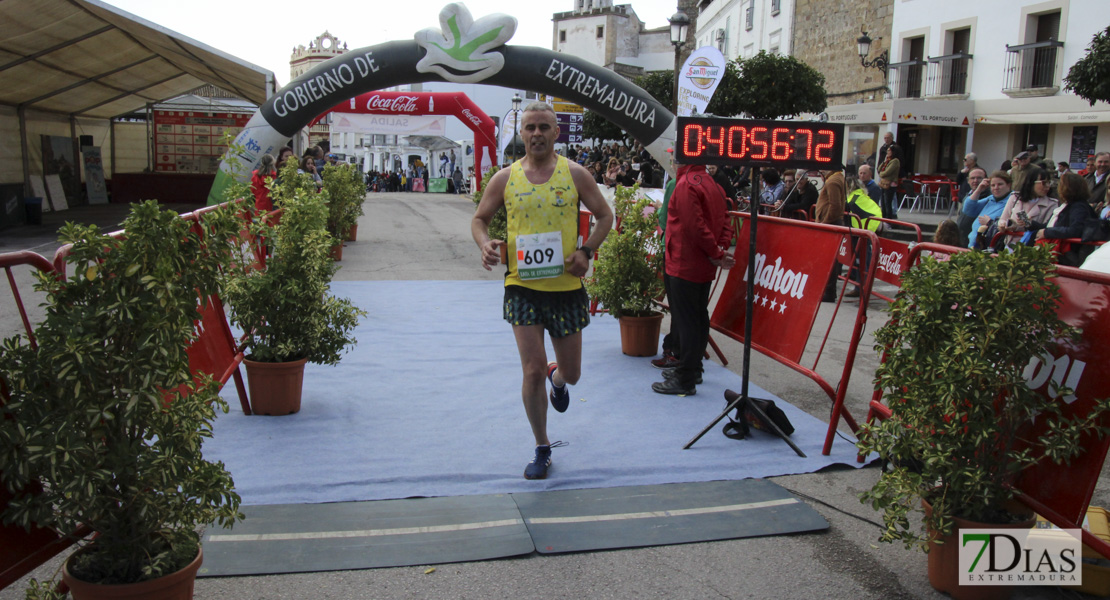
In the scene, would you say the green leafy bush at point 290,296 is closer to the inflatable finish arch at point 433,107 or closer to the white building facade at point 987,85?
the inflatable finish arch at point 433,107

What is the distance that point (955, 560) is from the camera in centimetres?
315

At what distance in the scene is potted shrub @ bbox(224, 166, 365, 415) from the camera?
16.8 feet

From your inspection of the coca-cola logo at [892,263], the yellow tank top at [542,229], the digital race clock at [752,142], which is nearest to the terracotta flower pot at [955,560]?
the yellow tank top at [542,229]

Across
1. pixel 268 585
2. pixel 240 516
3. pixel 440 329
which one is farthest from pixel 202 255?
pixel 440 329

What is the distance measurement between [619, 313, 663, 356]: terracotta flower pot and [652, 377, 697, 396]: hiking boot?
1.07 metres

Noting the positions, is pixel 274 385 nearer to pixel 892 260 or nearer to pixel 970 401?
pixel 970 401

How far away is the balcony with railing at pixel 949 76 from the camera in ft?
76.8

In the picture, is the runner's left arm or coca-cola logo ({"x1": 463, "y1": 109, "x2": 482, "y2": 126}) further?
coca-cola logo ({"x1": 463, "y1": 109, "x2": 482, "y2": 126})

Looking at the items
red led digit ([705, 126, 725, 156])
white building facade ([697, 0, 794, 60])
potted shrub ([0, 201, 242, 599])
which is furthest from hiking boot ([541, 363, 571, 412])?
white building facade ([697, 0, 794, 60])

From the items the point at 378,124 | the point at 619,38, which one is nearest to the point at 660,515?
the point at 378,124

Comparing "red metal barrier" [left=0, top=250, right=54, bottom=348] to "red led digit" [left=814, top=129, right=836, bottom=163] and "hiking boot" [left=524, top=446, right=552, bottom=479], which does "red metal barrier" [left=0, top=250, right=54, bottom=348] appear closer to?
"hiking boot" [left=524, top=446, right=552, bottom=479]

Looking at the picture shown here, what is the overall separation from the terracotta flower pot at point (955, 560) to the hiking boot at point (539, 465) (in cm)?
187

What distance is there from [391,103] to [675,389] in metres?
18.7

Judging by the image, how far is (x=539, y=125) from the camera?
13.7 ft
